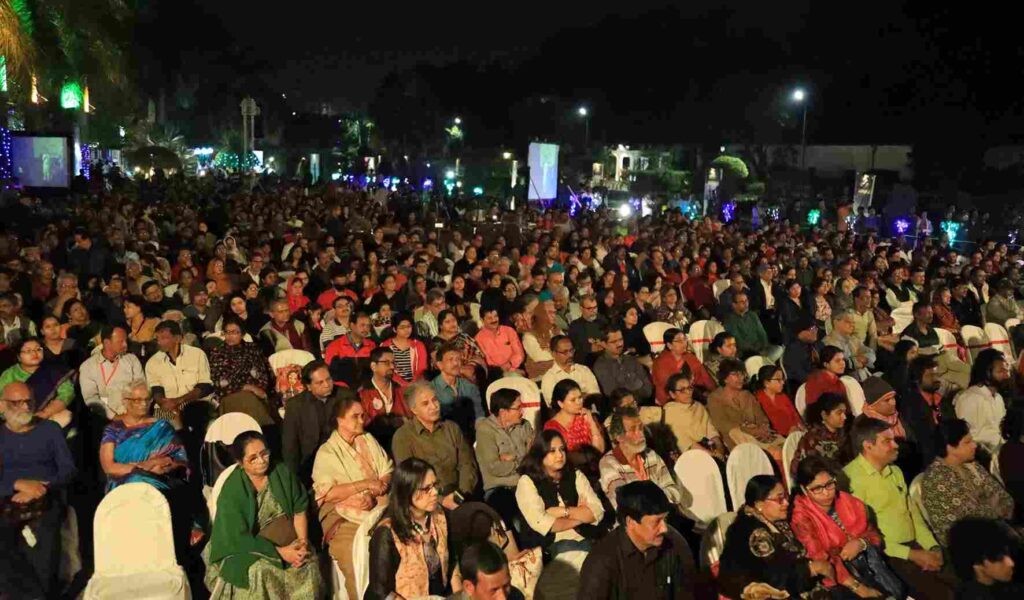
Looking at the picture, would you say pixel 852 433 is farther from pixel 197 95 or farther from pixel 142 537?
pixel 197 95

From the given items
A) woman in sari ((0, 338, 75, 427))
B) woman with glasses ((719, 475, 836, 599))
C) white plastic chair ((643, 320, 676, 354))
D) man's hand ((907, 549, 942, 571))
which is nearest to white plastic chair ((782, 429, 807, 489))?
man's hand ((907, 549, 942, 571))

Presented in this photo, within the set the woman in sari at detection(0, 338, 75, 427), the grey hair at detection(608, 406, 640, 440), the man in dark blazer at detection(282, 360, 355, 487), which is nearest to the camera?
the grey hair at detection(608, 406, 640, 440)

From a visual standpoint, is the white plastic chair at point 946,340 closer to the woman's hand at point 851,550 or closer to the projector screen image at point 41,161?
the woman's hand at point 851,550

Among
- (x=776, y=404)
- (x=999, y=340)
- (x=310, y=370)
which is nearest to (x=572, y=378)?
(x=776, y=404)

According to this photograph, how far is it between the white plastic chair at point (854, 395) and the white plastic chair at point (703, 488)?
2.04 meters

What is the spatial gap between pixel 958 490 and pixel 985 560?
1453mm

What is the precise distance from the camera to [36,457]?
534 cm

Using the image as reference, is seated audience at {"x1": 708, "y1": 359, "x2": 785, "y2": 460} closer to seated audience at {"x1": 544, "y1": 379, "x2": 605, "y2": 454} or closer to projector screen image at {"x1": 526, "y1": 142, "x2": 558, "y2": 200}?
seated audience at {"x1": 544, "y1": 379, "x2": 605, "y2": 454}

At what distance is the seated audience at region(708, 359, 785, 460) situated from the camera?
6750 mm

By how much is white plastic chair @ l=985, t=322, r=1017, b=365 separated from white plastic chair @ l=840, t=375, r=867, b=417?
3202 millimetres

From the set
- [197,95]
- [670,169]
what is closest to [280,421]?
[670,169]

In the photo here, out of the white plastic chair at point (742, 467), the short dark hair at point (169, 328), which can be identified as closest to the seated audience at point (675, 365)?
the white plastic chair at point (742, 467)

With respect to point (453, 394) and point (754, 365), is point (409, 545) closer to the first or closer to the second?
point (453, 394)

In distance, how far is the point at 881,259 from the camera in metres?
14.2
